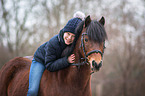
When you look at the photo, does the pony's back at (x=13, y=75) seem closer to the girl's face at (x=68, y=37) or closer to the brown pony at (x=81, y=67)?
the brown pony at (x=81, y=67)

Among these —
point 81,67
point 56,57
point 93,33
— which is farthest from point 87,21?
point 56,57

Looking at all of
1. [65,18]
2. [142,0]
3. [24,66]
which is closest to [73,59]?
[24,66]

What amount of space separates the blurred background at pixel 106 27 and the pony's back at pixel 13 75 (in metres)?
Result: 6.48

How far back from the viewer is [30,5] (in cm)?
1104

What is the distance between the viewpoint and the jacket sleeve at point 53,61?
2.75 m

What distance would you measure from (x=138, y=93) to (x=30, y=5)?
11.2 metres

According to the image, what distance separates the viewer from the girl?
2758 millimetres

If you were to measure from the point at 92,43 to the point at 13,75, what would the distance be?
2615 mm

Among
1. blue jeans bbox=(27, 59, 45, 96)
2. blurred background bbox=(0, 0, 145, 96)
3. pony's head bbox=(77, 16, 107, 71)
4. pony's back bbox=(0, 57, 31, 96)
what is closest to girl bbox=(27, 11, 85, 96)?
blue jeans bbox=(27, 59, 45, 96)

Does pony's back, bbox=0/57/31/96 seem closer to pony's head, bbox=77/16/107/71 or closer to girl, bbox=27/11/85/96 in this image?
girl, bbox=27/11/85/96

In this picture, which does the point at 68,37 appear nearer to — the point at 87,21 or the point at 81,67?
the point at 87,21

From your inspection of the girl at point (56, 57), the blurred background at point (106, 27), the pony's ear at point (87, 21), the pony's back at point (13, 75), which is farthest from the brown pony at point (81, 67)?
the blurred background at point (106, 27)

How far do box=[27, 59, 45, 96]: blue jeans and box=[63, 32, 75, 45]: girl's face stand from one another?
91 centimetres

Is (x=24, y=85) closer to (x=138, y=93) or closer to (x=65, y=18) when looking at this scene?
(x=65, y=18)
